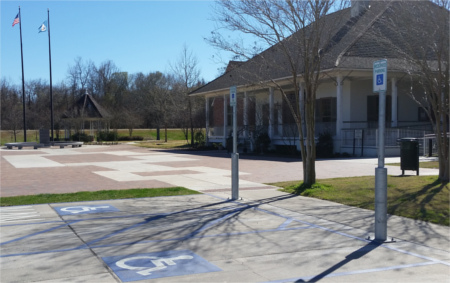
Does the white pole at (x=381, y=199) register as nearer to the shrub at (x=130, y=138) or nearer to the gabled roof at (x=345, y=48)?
the gabled roof at (x=345, y=48)

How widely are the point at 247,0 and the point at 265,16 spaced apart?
2.11ft

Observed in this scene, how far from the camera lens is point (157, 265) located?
6.30 meters

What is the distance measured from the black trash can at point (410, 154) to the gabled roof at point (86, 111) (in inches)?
1930

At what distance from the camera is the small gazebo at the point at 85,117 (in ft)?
193

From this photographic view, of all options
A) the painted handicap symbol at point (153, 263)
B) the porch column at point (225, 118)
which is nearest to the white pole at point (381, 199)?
the painted handicap symbol at point (153, 263)

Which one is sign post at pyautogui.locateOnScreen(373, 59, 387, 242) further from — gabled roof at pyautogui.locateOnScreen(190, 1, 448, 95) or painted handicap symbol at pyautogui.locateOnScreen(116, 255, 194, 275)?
gabled roof at pyautogui.locateOnScreen(190, 1, 448, 95)

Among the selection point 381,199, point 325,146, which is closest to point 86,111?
point 325,146

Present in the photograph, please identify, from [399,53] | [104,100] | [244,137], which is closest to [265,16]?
[399,53]

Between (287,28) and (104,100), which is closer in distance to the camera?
(287,28)

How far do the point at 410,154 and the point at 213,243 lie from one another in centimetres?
963

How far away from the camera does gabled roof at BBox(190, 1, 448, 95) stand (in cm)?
1358

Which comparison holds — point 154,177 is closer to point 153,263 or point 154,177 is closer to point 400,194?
point 400,194

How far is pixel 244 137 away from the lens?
35.7 m

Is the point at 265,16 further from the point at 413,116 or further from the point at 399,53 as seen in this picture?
the point at 413,116
